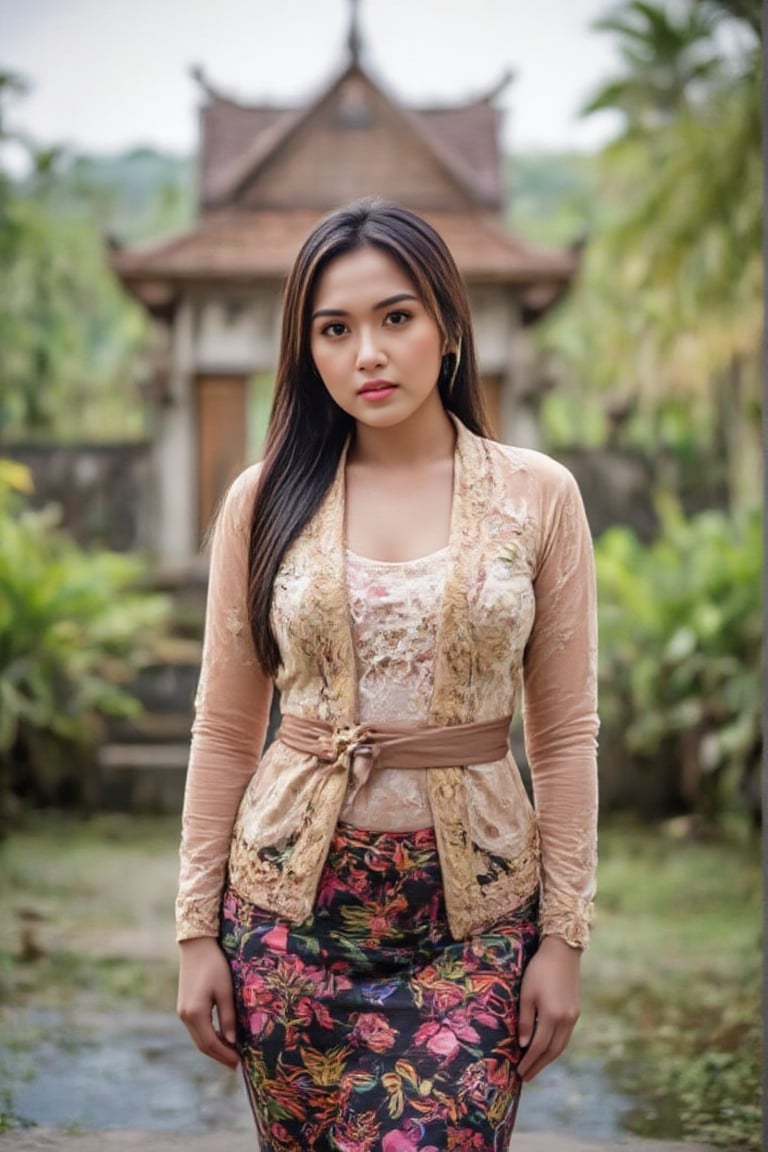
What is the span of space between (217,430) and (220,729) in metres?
11.1

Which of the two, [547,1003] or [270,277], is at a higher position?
[270,277]

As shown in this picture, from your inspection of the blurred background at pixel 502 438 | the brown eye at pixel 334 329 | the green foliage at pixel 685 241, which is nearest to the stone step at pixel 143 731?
the blurred background at pixel 502 438

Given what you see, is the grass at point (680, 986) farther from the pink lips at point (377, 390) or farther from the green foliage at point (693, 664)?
the pink lips at point (377, 390)

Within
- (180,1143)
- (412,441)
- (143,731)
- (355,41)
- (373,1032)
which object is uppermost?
(355,41)

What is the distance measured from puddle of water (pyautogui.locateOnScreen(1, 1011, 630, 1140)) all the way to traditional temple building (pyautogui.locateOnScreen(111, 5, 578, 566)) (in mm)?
8634

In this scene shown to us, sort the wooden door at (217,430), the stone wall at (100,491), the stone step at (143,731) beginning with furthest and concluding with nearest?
the stone wall at (100,491) → the wooden door at (217,430) → the stone step at (143,731)

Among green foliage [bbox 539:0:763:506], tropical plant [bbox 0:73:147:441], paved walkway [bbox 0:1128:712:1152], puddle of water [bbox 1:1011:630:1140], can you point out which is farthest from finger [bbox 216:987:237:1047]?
tropical plant [bbox 0:73:147:441]

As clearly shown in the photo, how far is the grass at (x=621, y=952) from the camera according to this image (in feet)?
13.3

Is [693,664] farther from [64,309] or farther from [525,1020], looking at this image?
[64,309]

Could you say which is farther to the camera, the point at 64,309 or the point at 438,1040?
the point at 64,309

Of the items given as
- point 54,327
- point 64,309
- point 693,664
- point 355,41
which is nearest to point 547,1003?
point 693,664

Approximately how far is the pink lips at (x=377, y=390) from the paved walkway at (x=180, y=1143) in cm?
194

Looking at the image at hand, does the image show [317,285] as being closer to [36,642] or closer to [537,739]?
[537,739]

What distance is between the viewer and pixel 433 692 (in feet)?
7.02
